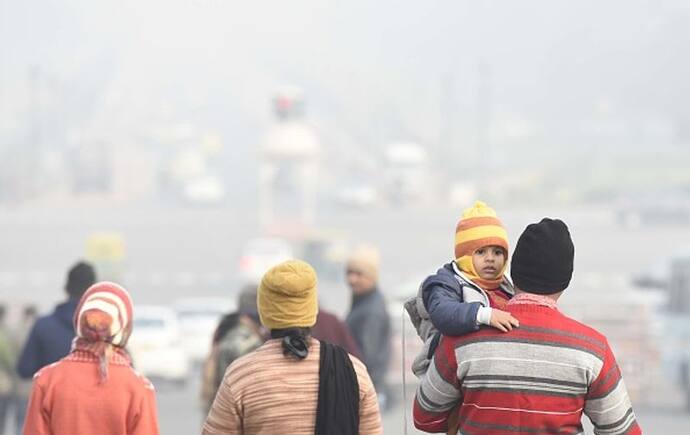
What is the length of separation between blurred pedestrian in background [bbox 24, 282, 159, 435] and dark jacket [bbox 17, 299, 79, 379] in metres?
1.65

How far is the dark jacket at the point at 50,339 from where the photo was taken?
549cm

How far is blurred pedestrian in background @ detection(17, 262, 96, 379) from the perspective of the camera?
18.0 feet

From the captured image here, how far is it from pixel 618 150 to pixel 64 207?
24641 millimetres

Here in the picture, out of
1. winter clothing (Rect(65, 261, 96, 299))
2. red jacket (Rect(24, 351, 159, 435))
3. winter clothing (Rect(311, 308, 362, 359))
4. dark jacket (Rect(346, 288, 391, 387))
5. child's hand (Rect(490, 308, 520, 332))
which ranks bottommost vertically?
dark jacket (Rect(346, 288, 391, 387))

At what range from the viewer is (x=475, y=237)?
323cm

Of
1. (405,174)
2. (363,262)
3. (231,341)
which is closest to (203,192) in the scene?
(405,174)

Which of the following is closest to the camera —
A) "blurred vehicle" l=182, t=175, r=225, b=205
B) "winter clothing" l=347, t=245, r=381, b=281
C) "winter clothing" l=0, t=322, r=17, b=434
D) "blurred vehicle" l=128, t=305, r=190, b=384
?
"winter clothing" l=347, t=245, r=381, b=281

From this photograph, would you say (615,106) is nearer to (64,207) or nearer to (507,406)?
(64,207)

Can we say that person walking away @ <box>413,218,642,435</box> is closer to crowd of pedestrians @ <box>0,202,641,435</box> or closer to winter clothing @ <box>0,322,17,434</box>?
crowd of pedestrians @ <box>0,202,641,435</box>

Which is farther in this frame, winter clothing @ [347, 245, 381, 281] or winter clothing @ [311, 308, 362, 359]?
winter clothing @ [347, 245, 381, 281]

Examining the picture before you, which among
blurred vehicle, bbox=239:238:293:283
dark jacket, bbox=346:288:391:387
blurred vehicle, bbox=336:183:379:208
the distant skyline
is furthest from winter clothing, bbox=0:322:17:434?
the distant skyline

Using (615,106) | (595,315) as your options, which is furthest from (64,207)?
(595,315)

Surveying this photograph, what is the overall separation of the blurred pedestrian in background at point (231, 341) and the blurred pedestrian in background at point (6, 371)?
2983mm

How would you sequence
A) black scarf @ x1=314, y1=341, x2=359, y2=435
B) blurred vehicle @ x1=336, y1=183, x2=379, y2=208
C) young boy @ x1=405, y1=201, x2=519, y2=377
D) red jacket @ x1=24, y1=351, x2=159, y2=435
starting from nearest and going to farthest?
young boy @ x1=405, y1=201, x2=519, y2=377
black scarf @ x1=314, y1=341, x2=359, y2=435
red jacket @ x1=24, y1=351, x2=159, y2=435
blurred vehicle @ x1=336, y1=183, x2=379, y2=208
